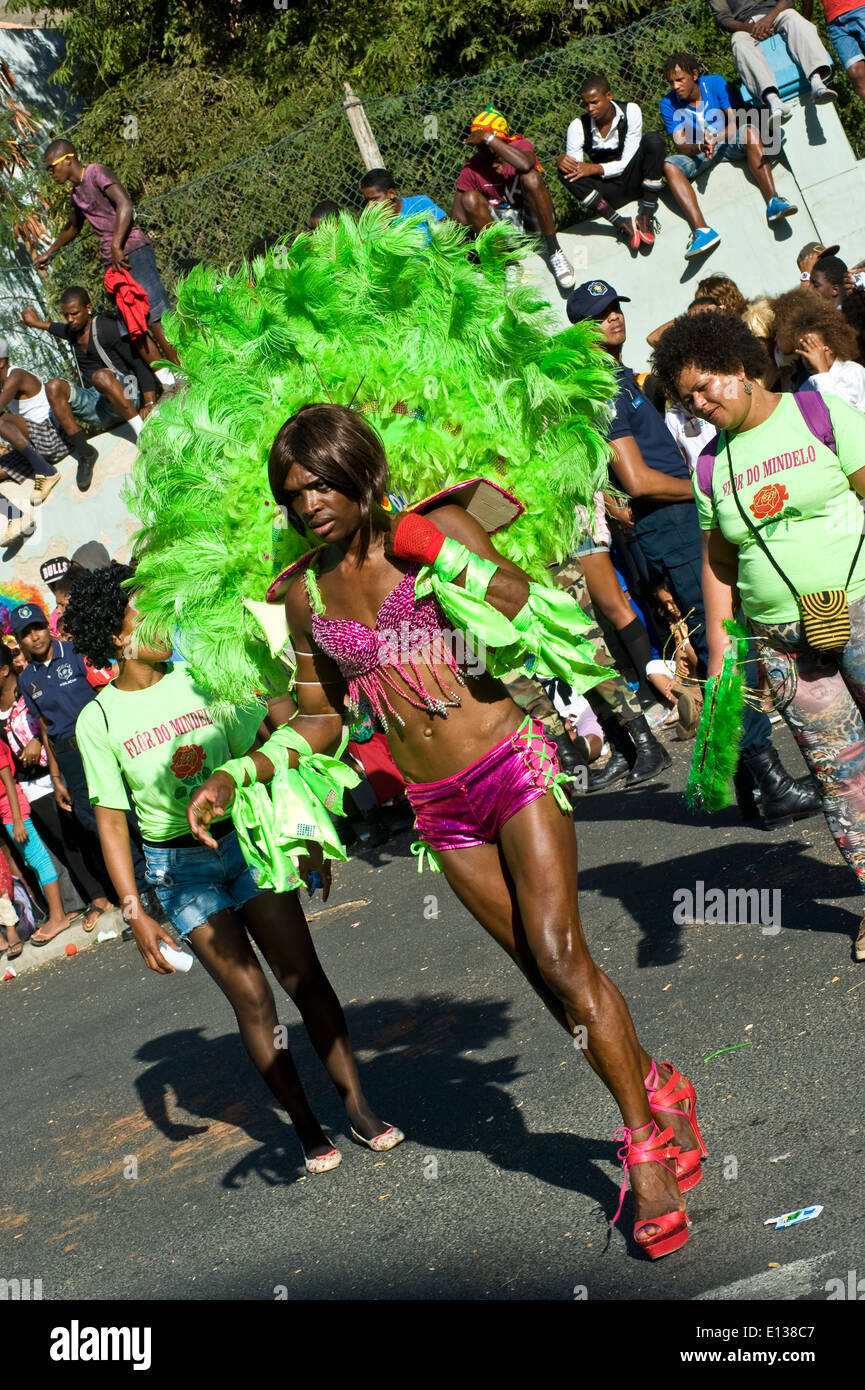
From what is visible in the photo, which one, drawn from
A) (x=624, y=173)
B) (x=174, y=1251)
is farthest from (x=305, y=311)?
(x=624, y=173)

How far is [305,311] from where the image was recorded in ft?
13.8

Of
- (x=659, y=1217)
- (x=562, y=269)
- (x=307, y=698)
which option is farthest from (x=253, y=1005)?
(x=562, y=269)

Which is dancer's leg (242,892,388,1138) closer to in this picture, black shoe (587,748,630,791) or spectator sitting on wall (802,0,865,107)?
black shoe (587,748,630,791)

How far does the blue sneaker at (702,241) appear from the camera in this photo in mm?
11758

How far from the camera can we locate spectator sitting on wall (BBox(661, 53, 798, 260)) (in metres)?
11.6

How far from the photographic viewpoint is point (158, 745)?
15.7 ft

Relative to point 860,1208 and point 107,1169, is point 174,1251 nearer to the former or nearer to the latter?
point 107,1169

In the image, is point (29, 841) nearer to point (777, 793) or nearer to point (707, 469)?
point (777, 793)

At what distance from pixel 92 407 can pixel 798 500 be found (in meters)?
9.72

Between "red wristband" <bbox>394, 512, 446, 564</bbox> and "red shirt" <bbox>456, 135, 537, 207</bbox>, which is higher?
"red shirt" <bbox>456, 135, 537, 207</bbox>

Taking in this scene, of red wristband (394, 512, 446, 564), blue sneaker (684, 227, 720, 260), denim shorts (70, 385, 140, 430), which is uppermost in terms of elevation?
denim shorts (70, 385, 140, 430)

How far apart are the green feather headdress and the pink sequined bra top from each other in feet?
1.58

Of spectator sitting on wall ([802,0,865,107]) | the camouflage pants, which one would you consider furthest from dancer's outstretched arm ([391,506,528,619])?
spectator sitting on wall ([802,0,865,107])
